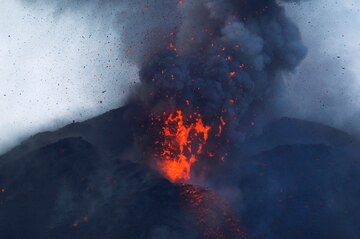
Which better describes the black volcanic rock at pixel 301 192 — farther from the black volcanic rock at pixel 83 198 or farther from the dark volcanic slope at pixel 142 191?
the black volcanic rock at pixel 83 198

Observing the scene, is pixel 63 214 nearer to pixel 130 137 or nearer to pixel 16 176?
pixel 16 176

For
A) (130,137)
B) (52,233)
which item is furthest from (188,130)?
(52,233)

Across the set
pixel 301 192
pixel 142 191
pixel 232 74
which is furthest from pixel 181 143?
pixel 301 192

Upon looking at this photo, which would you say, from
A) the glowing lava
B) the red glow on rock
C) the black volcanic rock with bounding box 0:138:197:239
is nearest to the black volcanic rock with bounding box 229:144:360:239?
the glowing lava

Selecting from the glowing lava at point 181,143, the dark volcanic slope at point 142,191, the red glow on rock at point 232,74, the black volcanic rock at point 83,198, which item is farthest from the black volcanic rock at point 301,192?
the red glow on rock at point 232,74

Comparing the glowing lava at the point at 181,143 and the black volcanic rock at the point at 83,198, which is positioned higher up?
the glowing lava at the point at 181,143

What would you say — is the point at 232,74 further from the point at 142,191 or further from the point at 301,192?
the point at 142,191
